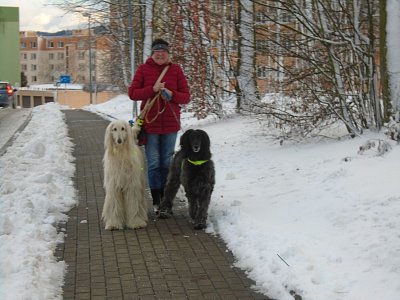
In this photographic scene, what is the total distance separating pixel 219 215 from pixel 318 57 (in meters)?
4.87

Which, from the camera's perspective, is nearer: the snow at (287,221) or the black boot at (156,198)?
the snow at (287,221)

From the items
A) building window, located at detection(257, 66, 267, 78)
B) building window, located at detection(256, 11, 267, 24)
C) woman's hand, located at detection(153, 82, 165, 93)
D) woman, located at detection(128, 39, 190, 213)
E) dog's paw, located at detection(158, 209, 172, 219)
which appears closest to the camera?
woman's hand, located at detection(153, 82, 165, 93)

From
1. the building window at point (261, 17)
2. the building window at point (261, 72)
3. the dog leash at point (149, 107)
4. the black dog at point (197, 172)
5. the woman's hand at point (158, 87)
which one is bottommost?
the black dog at point (197, 172)

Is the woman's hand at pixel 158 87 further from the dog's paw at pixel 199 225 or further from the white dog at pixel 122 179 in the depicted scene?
the dog's paw at pixel 199 225

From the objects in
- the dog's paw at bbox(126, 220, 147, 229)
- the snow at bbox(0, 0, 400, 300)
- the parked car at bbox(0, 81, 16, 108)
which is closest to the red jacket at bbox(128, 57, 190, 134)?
the dog's paw at bbox(126, 220, 147, 229)

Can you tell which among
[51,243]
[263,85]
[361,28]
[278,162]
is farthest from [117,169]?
[263,85]

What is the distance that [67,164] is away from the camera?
11617mm

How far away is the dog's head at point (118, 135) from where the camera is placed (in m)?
6.58

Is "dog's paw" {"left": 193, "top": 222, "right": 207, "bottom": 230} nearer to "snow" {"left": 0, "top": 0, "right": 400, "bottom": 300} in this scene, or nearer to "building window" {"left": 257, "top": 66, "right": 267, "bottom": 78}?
"snow" {"left": 0, "top": 0, "right": 400, "bottom": 300}

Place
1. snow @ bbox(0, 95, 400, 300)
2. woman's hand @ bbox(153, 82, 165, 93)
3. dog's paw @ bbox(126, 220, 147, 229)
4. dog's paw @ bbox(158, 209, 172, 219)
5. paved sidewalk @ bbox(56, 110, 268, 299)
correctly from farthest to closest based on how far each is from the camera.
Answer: dog's paw @ bbox(158, 209, 172, 219)
woman's hand @ bbox(153, 82, 165, 93)
dog's paw @ bbox(126, 220, 147, 229)
paved sidewalk @ bbox(56, 110, 268, 299)
snow @ bbox(0, 95, 400, 300)

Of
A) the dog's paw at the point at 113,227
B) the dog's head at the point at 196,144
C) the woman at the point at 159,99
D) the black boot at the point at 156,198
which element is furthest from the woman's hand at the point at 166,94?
the dog's paw at the point at 113,227

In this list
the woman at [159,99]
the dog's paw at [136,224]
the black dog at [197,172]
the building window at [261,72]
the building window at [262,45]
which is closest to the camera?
the black dog at [197,172]

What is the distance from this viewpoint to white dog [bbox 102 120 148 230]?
21.7ft

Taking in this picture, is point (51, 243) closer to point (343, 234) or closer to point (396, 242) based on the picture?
point (343, 234)
